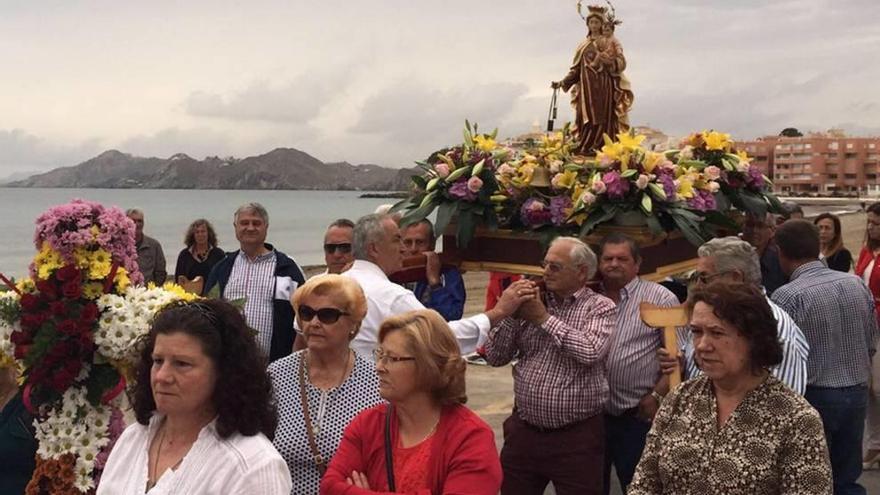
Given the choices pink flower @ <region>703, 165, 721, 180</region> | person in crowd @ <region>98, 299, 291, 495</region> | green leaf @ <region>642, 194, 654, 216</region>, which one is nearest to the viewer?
person in crowd @ <region>98, 299, 291, 495</region>

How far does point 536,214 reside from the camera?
18.8 feet

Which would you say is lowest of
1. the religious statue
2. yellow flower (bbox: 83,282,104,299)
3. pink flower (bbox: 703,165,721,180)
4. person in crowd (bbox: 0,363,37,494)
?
person in crowd (bbox: 0,363,37,494)

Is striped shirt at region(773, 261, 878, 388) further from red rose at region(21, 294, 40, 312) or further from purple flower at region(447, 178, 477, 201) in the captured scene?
red rose at region(21, 294, 40, 312)

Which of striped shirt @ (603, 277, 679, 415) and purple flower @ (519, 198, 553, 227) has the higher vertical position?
purple flower @ (519, 198, 553, 227)

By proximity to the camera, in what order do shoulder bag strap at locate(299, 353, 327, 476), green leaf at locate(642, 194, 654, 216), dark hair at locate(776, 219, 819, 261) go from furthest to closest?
1. dark hair at locate(776, 219, 819, 261)
2. green leaf at locate(642, 194, 654, 216)
3. shoulder bag strap at locate(299, 353, 327, 476)

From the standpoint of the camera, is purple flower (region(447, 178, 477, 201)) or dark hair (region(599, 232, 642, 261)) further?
purple flower (region(447, 178, 477, 201))

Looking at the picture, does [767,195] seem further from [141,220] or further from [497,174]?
[141,220]

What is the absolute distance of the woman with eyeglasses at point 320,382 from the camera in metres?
3.92

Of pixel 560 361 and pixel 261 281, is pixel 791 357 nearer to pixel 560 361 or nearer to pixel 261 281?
pixel 560 361

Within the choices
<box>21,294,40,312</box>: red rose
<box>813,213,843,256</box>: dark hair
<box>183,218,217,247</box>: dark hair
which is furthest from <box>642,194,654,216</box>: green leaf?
<box>183,218,217,247</box>: dark hair

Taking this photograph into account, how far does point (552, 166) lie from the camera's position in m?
5.95

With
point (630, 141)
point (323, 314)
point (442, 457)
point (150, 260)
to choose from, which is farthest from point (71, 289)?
point (150, 260)

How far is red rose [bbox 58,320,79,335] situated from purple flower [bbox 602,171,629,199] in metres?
2.80

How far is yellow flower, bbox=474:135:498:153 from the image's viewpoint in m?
6.09
